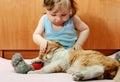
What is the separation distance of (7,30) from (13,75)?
1.70ft

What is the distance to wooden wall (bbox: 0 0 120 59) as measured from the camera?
136 cm

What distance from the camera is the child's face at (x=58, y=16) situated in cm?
111

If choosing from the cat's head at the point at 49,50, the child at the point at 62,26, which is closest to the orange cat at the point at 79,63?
the cat's head at the point at 49,50

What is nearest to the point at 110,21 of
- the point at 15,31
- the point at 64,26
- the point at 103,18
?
the point at 103,18

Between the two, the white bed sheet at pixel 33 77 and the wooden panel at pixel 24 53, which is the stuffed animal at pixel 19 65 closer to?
the white bed sheet at pixel 33 77

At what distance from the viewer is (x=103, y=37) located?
4.60 ft

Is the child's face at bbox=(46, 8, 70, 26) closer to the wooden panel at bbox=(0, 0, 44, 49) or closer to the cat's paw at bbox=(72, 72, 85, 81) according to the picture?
the wooden panel at bbox=(0, 0, 44, 49)

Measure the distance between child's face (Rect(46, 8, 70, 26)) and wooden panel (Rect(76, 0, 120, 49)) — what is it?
0.23 metres

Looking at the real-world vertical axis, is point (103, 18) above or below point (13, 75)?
above

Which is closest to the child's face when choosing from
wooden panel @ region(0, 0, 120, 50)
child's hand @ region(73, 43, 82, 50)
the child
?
the child

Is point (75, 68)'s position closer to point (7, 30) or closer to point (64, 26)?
point (64, 26)

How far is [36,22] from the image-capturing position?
4.50 ft

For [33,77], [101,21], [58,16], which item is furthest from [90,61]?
[101,21]

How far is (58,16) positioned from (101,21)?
0.34 m
